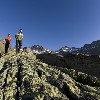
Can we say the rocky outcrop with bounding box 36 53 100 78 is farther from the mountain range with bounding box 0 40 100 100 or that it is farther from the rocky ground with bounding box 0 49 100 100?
the rocky ground with bounding box 0 49 100 100

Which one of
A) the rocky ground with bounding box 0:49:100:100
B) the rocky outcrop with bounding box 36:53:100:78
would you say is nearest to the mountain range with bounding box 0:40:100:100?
the rocky ground with bounding box 0:49:100:100

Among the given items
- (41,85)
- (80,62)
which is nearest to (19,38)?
(80,62)

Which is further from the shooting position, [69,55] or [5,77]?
[69,55]

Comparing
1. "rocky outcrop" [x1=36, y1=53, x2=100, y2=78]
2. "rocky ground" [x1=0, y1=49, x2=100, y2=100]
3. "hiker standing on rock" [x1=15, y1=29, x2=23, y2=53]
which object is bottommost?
"rocky ground" [x1=0, y1=49, x2=100, y2=100]

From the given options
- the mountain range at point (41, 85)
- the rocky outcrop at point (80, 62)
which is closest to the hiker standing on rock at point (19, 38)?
the rocky outcrop at point (80, 62)

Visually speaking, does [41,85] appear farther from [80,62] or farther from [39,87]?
[80,62]

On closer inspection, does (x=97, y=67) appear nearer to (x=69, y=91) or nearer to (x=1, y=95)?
(x=69, y=91)

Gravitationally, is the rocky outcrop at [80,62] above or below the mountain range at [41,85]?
above

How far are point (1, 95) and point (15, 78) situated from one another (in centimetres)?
292

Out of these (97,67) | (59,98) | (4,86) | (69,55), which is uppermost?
(69,55)

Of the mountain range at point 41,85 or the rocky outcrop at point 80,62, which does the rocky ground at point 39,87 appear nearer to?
the mountain range at point 41,85

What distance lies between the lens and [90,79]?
2086 cm

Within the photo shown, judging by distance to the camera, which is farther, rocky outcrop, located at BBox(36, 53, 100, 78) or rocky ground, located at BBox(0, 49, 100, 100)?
rocky outcrop, located at BBox(36, 53, 100, 78)

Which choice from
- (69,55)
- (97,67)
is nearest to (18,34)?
(69,55)
